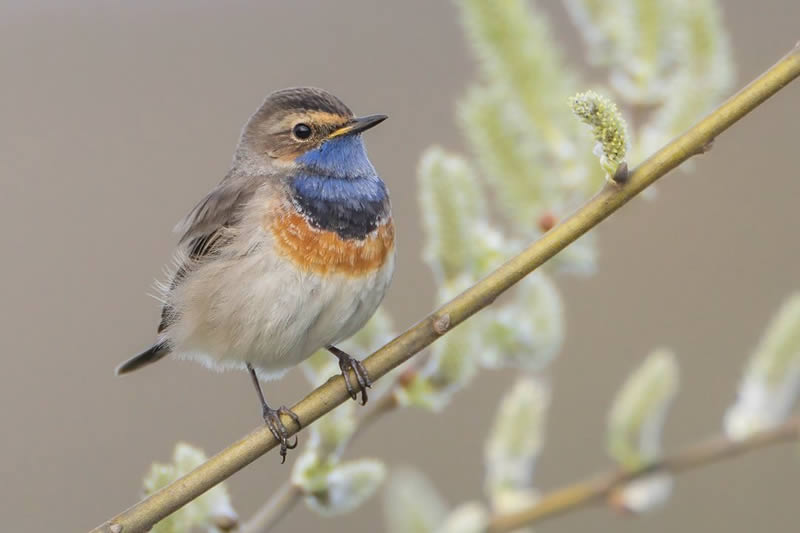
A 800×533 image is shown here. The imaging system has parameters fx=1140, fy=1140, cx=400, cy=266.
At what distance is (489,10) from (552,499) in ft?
3.16

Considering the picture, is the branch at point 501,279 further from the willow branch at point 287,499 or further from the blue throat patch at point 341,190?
the blue throat patch at point 341,190

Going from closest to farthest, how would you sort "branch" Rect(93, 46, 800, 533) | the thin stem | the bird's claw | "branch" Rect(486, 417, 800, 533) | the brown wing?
"branch" Rect(93, 46, 800, 533), the thin stem, "branch" Rect(486, 417, 800, 533), the bird's claw, the brown wing

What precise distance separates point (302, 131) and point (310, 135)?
0.08 feet

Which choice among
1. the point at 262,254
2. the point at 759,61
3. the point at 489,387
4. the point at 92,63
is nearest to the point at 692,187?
the point at 759,61

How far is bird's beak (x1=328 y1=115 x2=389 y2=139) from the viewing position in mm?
2807

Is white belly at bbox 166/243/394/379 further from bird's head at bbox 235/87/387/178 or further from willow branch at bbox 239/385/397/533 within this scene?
willow branch at bbox 239/385/397/533

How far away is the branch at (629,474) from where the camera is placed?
219 cm

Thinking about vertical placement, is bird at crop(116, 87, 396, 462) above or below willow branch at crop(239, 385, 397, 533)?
above

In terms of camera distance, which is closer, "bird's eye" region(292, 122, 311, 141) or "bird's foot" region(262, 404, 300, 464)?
"bird's foot" region(262, 404, 300, 464)

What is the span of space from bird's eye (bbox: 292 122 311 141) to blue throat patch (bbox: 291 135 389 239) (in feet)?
0.16

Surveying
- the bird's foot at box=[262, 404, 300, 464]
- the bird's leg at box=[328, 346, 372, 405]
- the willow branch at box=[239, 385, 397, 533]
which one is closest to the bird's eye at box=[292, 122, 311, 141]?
the bird's leg at box=[328, 346, 372, 405]

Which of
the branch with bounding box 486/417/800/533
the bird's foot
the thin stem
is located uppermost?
the bird's foot

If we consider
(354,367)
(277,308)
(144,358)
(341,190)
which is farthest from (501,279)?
(144,358)

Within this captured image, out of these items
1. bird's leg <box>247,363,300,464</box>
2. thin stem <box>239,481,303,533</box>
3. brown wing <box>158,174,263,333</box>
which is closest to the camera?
thin stem <box>239,481,303,533</box>
